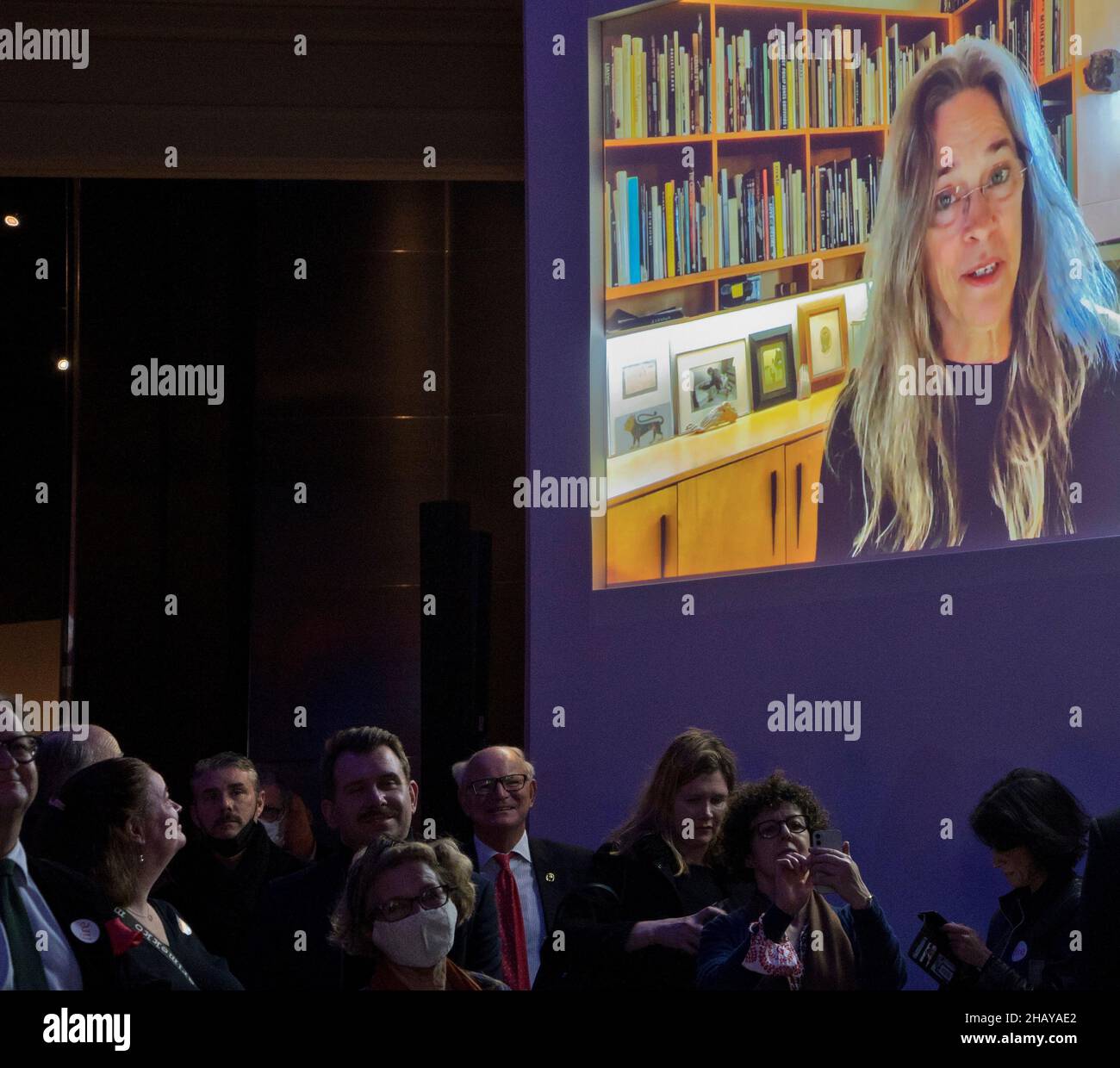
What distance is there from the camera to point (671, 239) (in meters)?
4.23

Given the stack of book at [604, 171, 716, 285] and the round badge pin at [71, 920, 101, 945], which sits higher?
the stack of book at [604, 171, 716, 285]

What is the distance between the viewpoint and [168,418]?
263 inches

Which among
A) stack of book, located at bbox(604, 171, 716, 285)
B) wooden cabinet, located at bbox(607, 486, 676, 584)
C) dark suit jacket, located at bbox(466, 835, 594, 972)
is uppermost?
stack of book, located at bbox(604, 171, 716, 285)

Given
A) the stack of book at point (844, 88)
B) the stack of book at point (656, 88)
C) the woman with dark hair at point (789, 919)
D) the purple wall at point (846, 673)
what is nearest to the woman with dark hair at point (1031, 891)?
the woman with dark hair at point (789, 919)

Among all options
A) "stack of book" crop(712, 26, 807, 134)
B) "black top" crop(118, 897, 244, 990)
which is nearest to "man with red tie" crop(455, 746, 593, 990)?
"black top" crop(118, 897, 244, 990)

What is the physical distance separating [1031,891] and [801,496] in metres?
1.36

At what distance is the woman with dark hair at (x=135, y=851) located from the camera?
2.79 meters

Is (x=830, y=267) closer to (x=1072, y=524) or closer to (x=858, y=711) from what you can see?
(x=1072, y=524)

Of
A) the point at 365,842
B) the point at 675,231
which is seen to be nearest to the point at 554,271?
the point at 675,231

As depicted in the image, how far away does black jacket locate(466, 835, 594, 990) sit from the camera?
3.41 m

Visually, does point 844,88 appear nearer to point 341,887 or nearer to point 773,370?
point 773,370

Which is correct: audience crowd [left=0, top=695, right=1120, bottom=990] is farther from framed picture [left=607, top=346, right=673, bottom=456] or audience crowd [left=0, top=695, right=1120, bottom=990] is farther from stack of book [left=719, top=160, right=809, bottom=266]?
stack of book [left=719, top=160, right=809, bottom=266]

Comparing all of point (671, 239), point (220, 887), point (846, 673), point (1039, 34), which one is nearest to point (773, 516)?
point (846, 673)
